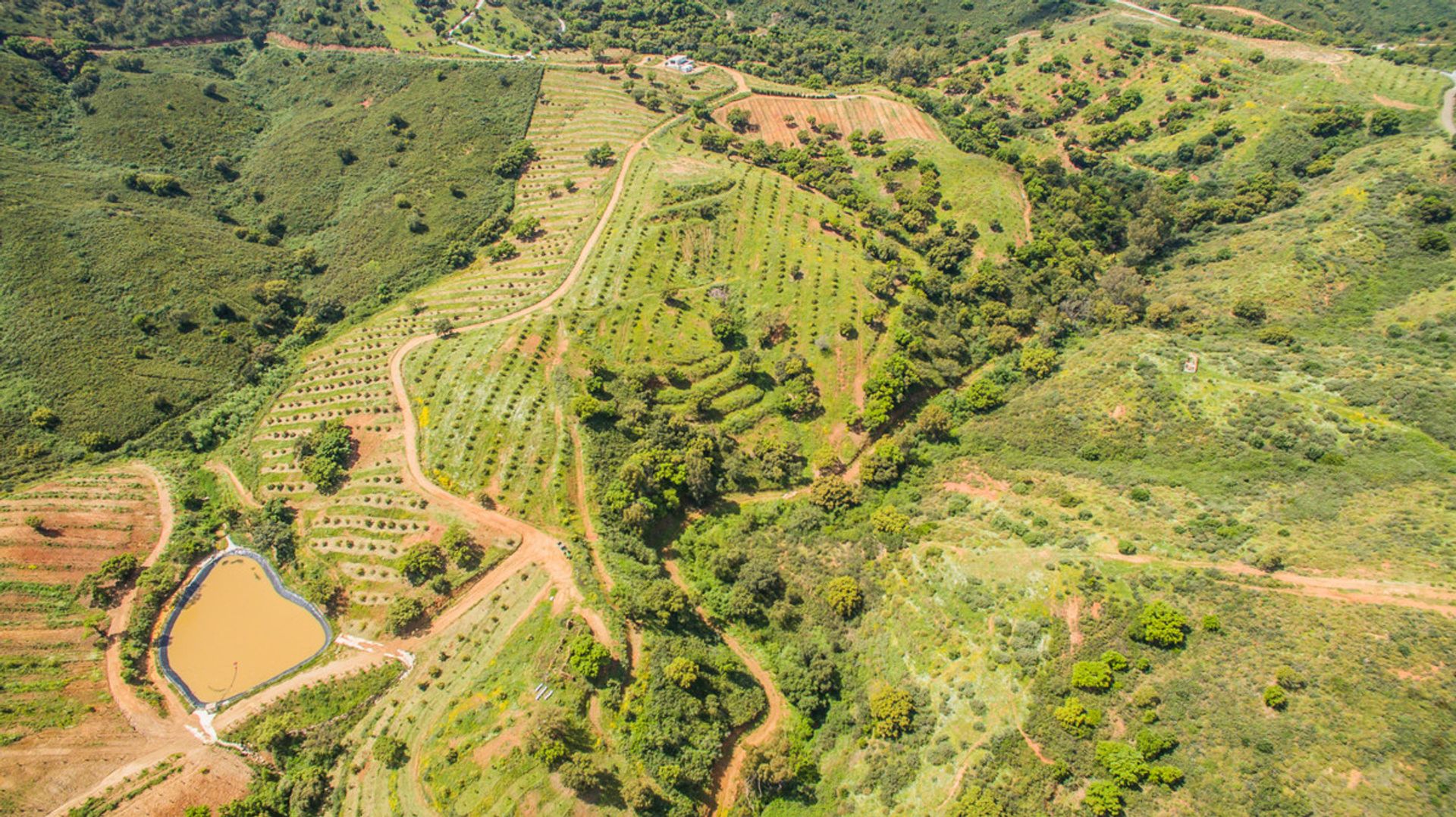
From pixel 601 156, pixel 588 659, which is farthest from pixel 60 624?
pixel 601 156

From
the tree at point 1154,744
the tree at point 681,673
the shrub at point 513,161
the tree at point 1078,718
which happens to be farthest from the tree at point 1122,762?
the shrub at point 513,161

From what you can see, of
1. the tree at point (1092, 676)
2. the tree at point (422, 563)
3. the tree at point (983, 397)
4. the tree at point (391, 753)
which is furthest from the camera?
the tree at point (983, 397)

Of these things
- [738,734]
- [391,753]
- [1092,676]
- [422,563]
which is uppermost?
[422,563]

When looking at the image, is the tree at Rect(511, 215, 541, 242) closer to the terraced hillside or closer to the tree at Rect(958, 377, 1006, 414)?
the terraced hillside

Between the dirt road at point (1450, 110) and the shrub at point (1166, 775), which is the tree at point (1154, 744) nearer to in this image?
the shrub at point (1166, 775)

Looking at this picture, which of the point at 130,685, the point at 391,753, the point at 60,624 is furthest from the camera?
the point at 60,624

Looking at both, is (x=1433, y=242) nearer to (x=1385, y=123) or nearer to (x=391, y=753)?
(x=1385, y=123)

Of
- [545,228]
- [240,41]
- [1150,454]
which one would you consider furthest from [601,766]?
[240,41]
